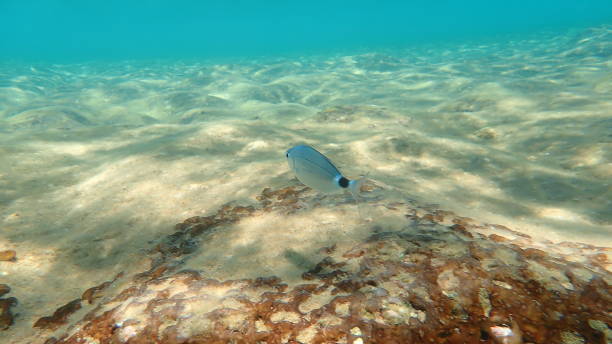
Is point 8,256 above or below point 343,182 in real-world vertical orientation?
below

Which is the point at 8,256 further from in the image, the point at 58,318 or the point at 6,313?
the point at 58,318

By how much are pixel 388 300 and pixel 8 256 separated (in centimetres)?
304

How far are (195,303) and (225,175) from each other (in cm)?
226

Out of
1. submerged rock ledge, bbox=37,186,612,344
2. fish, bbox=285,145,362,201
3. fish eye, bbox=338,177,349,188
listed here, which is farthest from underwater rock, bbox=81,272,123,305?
fish eye, bbox=338,177,349,188

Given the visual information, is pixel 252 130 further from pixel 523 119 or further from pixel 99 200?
pixel 523 119

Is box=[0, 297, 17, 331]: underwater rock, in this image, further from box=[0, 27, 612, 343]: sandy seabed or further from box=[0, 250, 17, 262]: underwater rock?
box=[0, 250, 17, 262]: underwater rock

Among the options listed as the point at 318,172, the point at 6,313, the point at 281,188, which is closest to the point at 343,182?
the point at 318,172

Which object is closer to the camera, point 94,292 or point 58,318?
point 58,318

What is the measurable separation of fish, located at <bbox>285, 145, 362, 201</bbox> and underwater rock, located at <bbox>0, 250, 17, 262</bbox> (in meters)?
2.49

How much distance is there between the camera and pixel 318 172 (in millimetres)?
1933

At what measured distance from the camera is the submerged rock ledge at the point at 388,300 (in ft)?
4.78

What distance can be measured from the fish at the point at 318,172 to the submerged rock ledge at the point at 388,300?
49cm

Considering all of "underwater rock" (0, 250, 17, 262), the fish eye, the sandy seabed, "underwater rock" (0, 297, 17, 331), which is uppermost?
the fish eye

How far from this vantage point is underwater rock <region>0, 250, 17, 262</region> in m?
2.52
